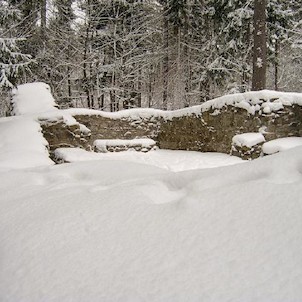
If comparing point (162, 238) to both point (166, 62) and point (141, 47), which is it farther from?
point (166, 62)

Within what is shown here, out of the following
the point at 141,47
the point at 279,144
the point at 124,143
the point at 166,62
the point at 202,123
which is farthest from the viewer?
the point at 166,62

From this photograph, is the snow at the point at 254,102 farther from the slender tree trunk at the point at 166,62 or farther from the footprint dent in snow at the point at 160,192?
the slender tree trunk at the point at 166,62

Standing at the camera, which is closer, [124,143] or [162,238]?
[162,238]

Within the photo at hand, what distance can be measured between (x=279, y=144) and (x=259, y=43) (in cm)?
342

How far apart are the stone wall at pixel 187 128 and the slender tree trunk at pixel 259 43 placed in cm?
153

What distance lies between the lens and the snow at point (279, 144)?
6.64 m

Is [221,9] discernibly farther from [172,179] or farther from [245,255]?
[245,255]

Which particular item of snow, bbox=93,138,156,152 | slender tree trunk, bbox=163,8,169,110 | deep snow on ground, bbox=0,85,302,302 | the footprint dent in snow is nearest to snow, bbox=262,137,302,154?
snow, bbox=93,138,156,152

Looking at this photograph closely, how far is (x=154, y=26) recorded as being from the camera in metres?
16.4

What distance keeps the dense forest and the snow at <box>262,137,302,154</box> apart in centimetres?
685

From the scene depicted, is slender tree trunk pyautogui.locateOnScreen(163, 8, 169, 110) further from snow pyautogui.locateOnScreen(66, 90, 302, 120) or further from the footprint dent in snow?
the footprint dent in snow

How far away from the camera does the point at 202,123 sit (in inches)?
346

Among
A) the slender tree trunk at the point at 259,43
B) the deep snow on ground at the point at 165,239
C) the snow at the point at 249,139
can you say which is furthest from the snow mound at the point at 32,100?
the deep snow on ground at the point at 165,239

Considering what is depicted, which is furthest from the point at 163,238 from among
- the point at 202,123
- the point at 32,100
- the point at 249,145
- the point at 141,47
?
the point at 141,47
